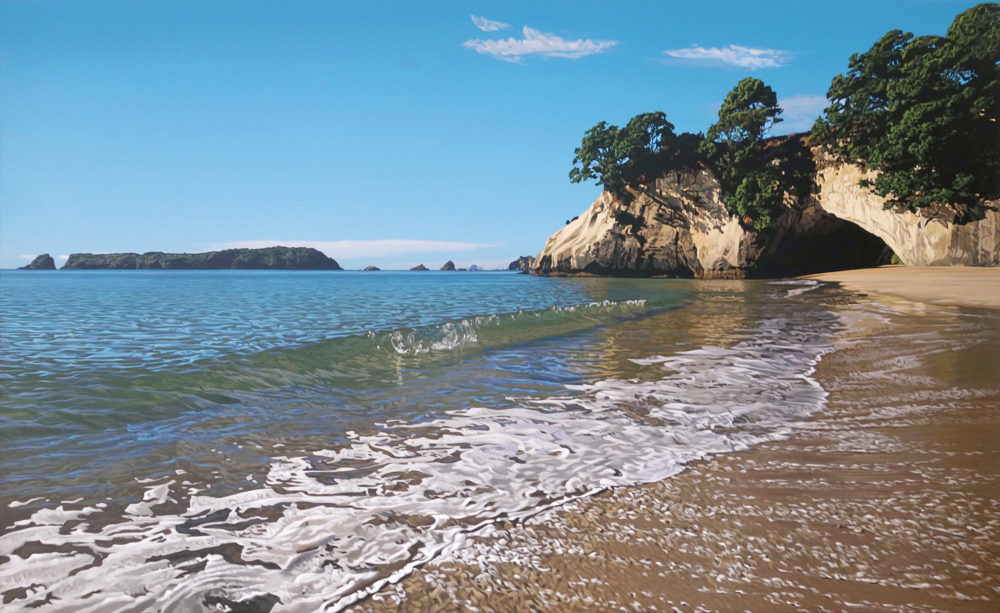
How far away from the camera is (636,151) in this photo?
2023 inches

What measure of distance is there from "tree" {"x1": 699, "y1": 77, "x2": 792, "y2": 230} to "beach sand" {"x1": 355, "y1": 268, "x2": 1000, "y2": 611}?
42579 millimetres

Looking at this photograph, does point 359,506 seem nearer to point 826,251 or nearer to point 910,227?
point 910,227

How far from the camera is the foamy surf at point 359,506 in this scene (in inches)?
91.4

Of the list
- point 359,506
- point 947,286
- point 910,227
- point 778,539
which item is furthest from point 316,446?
point 910,227

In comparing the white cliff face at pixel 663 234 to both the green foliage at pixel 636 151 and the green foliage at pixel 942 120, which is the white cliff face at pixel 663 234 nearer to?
the green foliage at pixel 636 151

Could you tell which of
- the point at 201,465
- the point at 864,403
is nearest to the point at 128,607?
the point at 201,465

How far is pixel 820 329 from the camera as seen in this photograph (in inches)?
431

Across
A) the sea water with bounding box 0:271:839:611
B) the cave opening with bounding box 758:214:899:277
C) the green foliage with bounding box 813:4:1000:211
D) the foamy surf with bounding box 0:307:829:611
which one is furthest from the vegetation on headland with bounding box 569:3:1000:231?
the foamy surf with bounding box 0:307:829:611

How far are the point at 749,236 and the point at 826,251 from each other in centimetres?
791

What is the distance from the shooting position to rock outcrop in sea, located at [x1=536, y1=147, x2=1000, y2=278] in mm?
30922

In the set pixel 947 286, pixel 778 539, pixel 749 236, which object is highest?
pixel 749 236

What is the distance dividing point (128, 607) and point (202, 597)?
0.29 metres

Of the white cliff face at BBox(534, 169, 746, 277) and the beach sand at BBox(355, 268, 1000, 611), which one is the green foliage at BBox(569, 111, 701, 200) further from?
the beach sand at BBox(355, 268, 1000, 611)

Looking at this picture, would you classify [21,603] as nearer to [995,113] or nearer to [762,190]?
[995,113]
